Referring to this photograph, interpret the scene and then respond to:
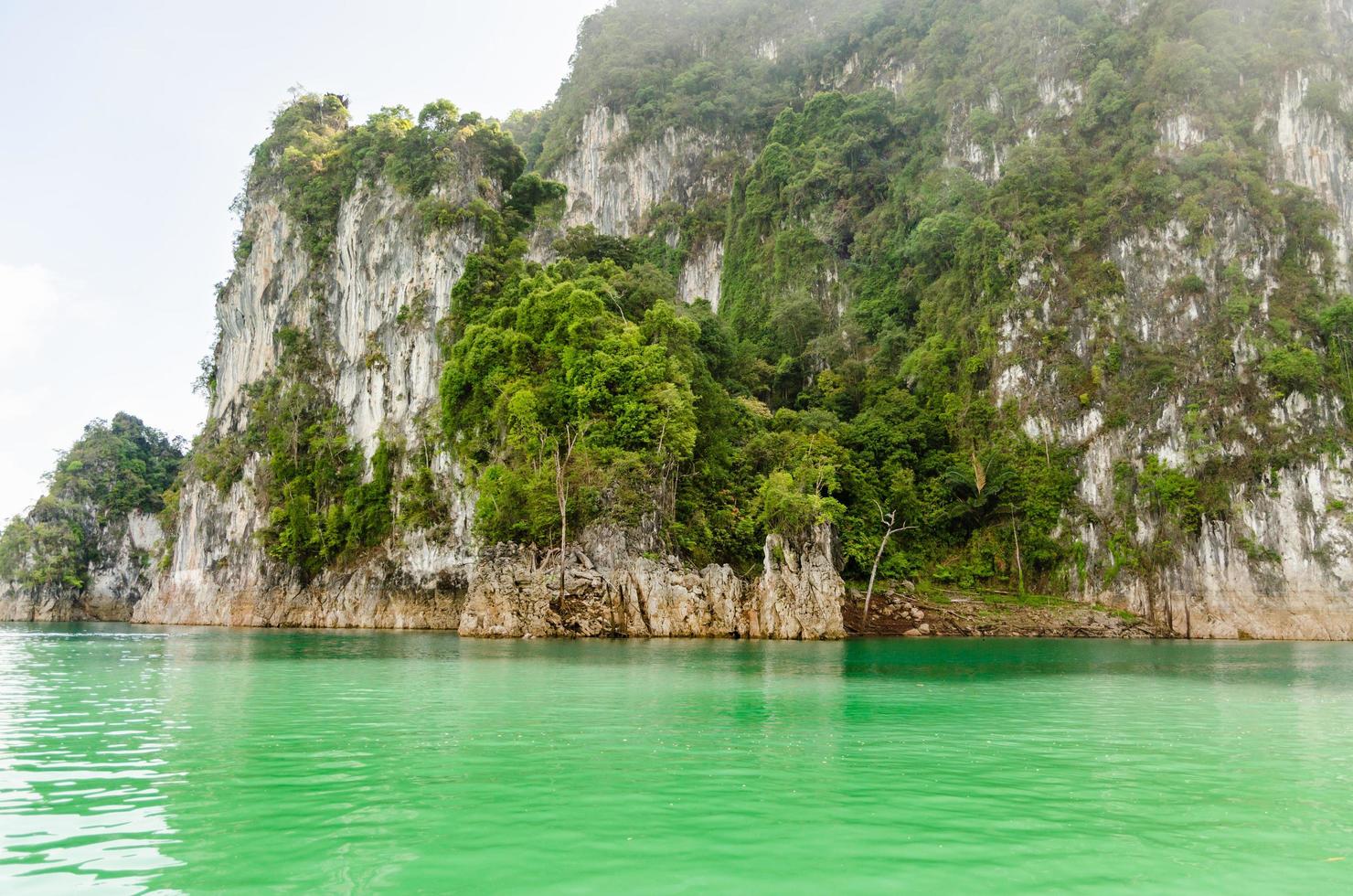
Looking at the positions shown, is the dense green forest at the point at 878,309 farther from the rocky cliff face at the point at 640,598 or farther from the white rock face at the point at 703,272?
the rocky cliff face at the point at 640,598

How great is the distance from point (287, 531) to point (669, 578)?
→ 2838 centimetres

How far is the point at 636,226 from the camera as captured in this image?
245 ft

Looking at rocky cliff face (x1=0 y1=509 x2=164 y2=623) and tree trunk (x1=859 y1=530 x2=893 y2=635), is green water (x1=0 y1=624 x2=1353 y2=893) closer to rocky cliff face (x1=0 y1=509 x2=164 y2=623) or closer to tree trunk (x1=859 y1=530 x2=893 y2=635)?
tree trunk (x1=859 y1=530 x2=893 y2=635)

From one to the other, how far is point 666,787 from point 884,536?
127ft

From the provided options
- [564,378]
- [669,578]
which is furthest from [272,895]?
[564,378]

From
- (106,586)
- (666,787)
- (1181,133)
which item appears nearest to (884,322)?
(1181,133)

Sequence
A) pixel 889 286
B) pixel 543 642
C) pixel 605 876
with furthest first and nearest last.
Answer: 1. pixel 889 286
2. pixel 543 642
3. pixel 605 876

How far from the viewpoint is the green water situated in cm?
520

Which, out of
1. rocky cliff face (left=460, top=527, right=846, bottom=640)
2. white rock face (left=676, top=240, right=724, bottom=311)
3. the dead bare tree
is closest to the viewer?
rocky cliff face (left=460, top=527, right=846, bottom=640)

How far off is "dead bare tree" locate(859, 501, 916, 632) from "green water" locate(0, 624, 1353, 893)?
24.7 m

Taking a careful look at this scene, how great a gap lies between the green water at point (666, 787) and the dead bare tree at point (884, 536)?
974 inches

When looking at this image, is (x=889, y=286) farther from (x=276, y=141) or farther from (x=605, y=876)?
(x=605, y=876)

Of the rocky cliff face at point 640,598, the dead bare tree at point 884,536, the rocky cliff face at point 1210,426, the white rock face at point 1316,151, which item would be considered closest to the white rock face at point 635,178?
the rocky cliff face at point 1210,426

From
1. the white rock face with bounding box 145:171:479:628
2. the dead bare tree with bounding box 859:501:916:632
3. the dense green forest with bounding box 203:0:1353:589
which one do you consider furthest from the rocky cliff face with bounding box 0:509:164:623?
the dead bare tree with bounding box 859:501:916:632
